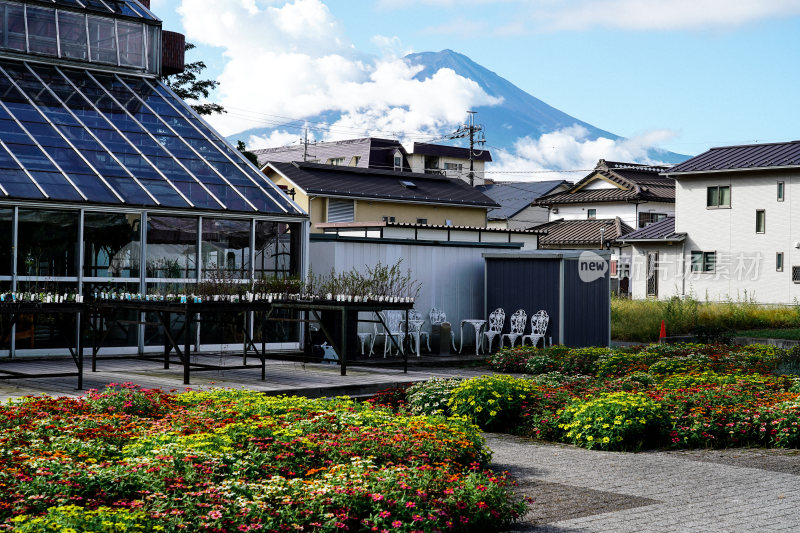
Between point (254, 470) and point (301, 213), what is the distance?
11.2m

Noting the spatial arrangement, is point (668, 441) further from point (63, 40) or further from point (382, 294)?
point (63, 40)

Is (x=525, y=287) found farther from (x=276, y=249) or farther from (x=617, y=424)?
(x=617, y=424)

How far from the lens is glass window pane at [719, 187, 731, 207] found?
122 feet

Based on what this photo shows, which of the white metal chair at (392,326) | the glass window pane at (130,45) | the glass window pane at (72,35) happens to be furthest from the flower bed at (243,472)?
the glass window pane at (130,45)

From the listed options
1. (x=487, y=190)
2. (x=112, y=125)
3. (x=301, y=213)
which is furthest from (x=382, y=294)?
(x=487, y=190)

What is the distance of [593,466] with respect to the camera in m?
8.36

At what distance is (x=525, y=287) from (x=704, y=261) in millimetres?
21342

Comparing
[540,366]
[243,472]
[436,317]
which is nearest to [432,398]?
[243,472]

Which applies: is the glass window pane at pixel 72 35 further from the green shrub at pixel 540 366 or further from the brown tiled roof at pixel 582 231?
the brown tiled roof at pixel 582 231

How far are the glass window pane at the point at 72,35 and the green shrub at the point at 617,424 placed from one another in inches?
580

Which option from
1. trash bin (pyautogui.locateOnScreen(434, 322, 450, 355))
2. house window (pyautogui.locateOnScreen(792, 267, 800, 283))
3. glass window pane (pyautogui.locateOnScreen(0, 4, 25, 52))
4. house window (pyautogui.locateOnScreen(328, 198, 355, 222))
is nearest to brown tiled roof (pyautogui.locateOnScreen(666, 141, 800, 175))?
house window (pyautogui.locateOnScreen(792, 267, 800, 283))

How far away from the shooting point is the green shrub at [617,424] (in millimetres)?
9320

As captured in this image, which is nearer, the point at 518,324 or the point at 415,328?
the point at 415,328

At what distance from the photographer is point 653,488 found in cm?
741
